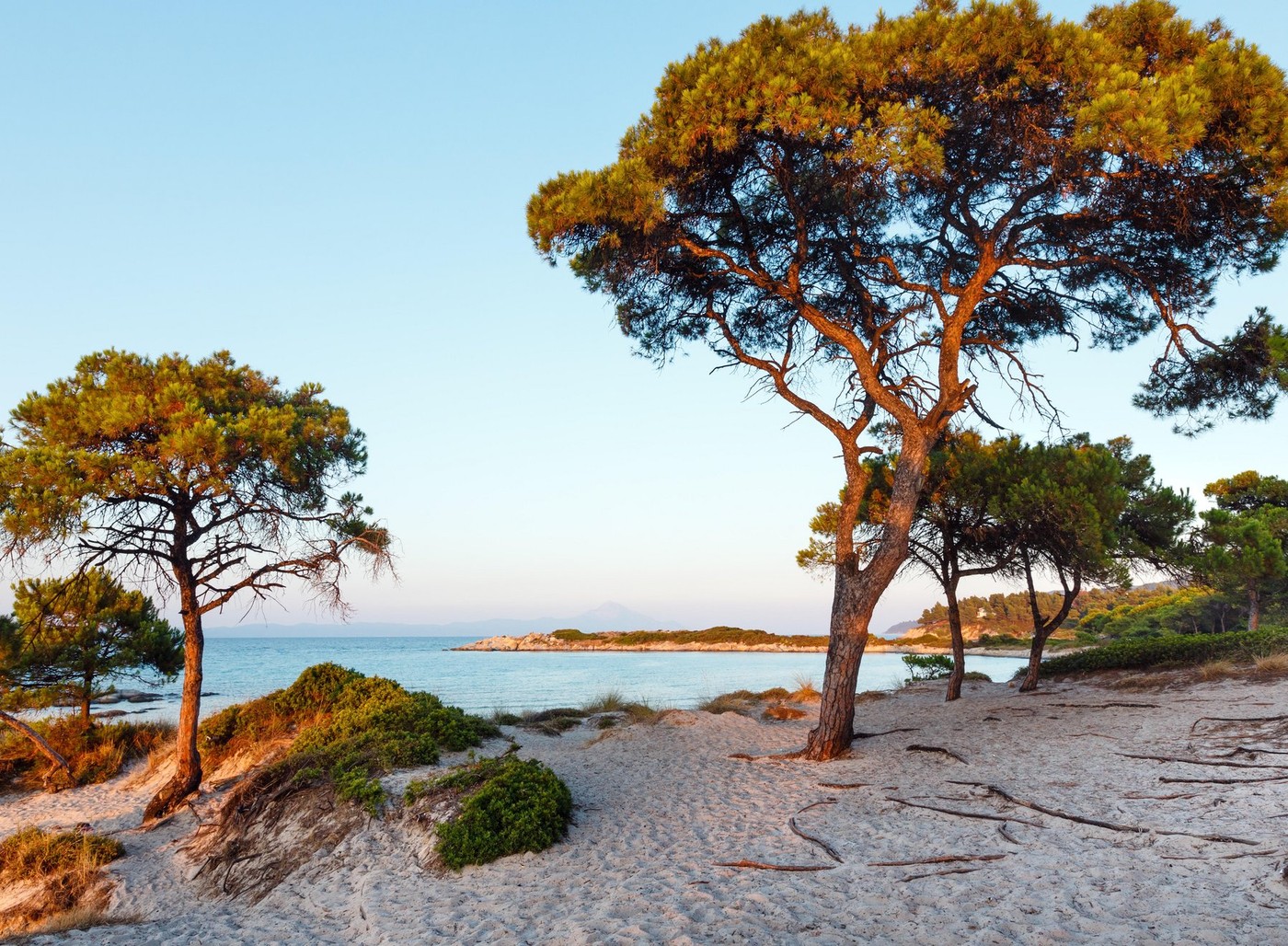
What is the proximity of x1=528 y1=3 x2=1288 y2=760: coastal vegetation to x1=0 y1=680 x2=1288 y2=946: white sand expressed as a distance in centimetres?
235

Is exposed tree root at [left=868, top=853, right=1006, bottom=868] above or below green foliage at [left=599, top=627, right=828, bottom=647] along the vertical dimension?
above

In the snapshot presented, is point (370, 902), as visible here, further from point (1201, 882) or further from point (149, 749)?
point (149, 749)

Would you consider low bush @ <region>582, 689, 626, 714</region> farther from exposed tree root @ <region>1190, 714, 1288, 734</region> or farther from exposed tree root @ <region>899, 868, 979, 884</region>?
exposed tree root @ <region>899, 868, 979, 884</region>

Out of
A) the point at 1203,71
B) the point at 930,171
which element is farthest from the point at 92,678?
the point at 1203,71

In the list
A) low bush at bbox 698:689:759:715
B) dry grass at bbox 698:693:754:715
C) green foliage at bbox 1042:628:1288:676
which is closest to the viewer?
green foliage at bbox 1042:628:1288:676

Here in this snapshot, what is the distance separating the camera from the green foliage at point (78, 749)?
14023mm

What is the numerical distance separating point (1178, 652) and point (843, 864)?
15965mm

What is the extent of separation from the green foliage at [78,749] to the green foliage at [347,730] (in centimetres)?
272

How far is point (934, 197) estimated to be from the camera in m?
11.2

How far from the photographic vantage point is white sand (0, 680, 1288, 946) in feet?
14.4

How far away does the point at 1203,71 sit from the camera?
27.5 ft

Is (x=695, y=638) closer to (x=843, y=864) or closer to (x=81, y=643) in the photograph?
(x=81, y=643)

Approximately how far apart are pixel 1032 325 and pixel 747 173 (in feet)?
18.9

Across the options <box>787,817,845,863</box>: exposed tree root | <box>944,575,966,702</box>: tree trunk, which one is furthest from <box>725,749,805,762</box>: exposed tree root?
<box>944,575,966,702</box>: tree trunk
